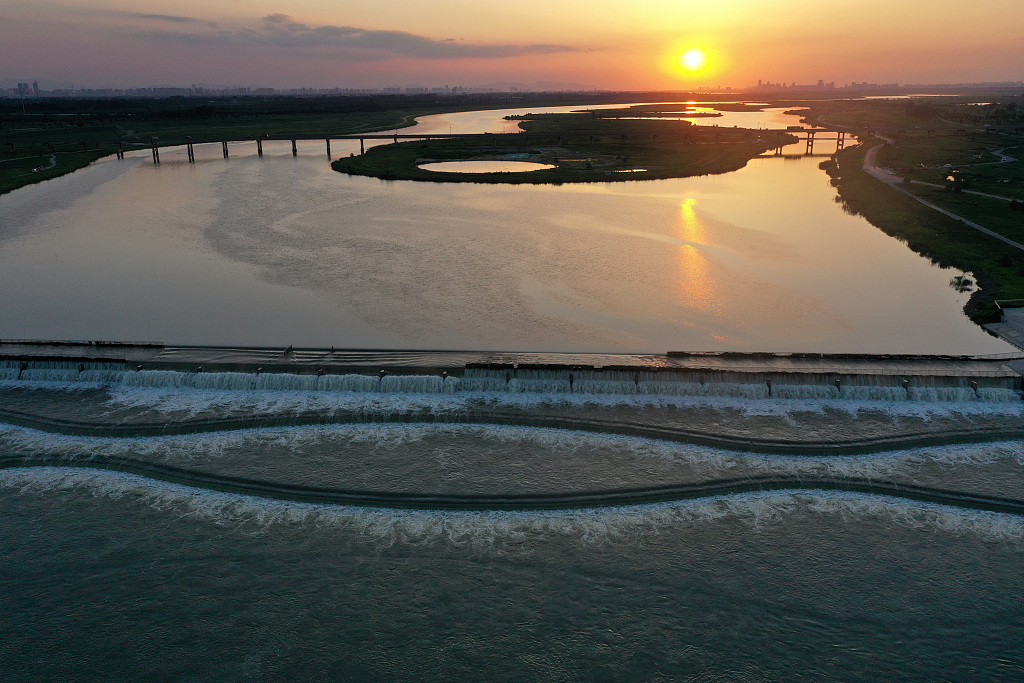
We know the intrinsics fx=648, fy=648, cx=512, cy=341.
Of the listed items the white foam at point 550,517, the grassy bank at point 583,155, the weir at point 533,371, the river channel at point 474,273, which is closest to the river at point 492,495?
the white foam at point 550,517

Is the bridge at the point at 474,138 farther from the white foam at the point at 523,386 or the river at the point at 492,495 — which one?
the white foam at the point at 523,386

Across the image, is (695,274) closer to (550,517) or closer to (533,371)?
(533,371)

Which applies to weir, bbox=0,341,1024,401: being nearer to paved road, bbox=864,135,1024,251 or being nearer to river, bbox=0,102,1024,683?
river, bbox=0,102,1024,683

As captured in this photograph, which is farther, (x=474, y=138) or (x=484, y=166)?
(x=474, y=138)

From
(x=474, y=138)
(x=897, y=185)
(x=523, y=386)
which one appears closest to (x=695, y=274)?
(x=523, y=386)

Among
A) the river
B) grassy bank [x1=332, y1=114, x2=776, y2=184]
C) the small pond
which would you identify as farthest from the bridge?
the river

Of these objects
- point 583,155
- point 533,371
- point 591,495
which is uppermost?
point 583,155
